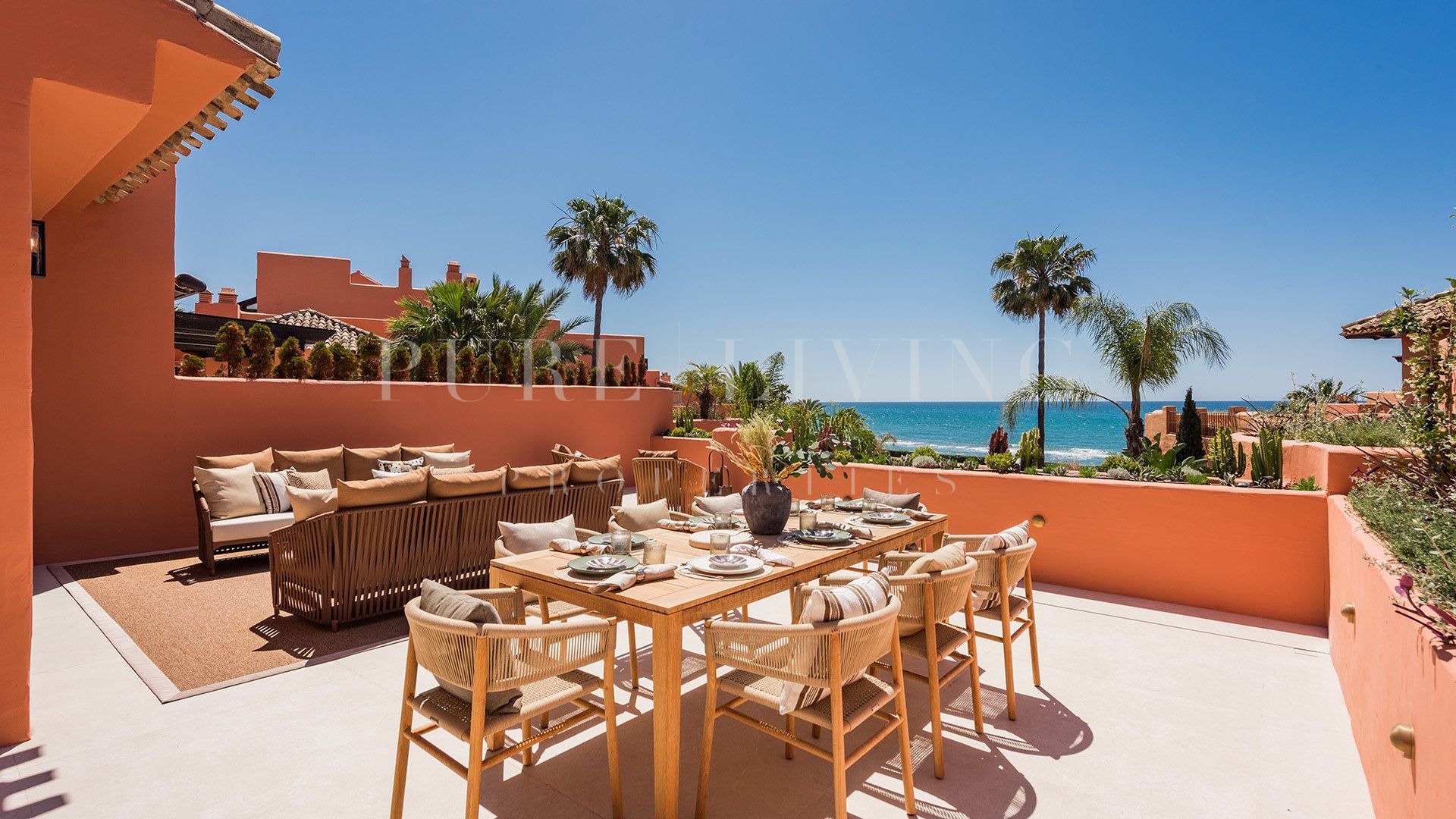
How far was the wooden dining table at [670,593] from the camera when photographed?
2045mm

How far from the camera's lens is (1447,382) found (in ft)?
8.03

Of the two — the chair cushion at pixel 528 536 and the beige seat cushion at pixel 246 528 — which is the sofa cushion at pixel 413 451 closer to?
the beige seat cushion at pixel 246 528

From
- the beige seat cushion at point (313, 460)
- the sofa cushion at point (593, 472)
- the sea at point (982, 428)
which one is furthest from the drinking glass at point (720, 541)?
the sea at point (982, 428)

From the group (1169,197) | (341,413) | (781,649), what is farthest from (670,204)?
(781,649)

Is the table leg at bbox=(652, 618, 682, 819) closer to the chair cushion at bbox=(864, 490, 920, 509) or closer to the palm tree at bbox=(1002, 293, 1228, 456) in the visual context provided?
the chair cushion at bbox=(864, 490, 920, 509)

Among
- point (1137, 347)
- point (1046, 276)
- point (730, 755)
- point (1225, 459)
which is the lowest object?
point (730, 755)

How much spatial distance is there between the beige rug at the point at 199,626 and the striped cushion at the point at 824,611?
9.54 ft

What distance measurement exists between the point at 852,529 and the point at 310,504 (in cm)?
346

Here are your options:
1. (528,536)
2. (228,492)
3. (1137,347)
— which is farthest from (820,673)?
(1137,347)

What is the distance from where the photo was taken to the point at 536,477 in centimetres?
496

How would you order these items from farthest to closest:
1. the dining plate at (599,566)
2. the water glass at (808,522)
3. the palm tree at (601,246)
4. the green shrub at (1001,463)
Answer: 1. the palm tree at (601,246)
2. the green shrub at (1001,463)
3. the water glass at (808,522)
4. the dining plate at (599,566)

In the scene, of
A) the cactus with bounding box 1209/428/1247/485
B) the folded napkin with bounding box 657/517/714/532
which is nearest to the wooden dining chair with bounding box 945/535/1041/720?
the folded napkin with bounding box 657/517/714/532

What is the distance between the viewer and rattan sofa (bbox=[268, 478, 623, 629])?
157 inches

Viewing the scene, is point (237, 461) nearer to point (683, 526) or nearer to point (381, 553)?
point (381, 553)
